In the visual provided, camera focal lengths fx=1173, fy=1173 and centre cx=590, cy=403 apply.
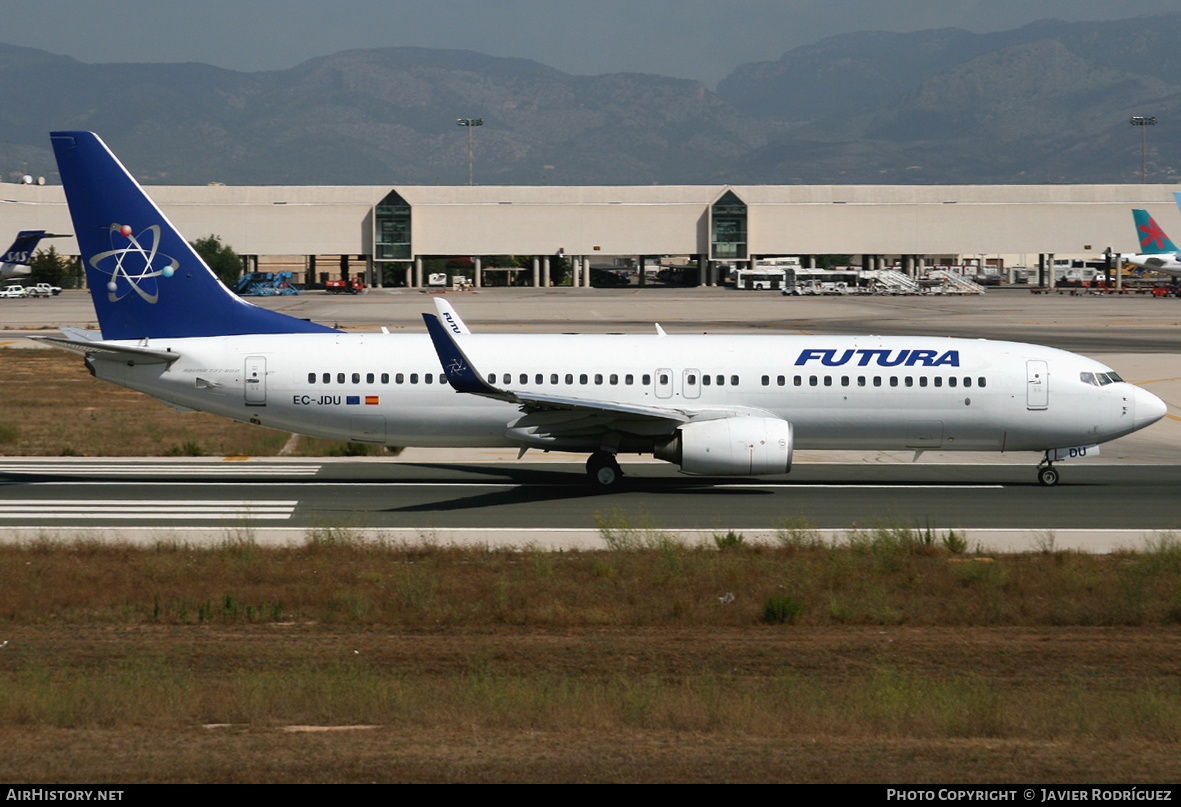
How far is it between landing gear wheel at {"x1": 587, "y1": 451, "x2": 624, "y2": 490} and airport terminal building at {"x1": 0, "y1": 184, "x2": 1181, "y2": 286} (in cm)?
13591

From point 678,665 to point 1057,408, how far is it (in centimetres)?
1790

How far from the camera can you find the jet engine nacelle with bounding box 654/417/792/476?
26234mm

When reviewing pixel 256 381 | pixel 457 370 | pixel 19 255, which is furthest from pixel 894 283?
pixel 457 370

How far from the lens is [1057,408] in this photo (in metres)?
28.6

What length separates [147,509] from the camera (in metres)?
25.3

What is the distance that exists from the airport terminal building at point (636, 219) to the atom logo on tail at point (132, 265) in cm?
13452

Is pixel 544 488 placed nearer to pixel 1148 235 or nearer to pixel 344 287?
pixel 1148 235

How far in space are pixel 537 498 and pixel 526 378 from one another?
3.04 metres

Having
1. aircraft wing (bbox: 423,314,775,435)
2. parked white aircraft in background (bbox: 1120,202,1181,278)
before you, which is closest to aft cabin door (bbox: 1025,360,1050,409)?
aircraft wing (bbox: 423,314,775,435)

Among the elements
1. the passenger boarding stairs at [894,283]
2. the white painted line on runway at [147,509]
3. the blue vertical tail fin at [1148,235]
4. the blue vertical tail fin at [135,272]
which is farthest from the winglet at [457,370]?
the passenger boarding stairs at [894,283]

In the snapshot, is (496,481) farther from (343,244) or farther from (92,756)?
(343,244)

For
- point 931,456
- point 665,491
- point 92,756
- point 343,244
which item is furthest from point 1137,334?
point 343,244

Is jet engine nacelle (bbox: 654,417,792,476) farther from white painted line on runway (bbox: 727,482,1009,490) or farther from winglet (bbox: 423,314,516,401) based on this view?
winglet (bbox: 423,314,516,401)

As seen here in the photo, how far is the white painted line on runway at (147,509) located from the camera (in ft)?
80.4
